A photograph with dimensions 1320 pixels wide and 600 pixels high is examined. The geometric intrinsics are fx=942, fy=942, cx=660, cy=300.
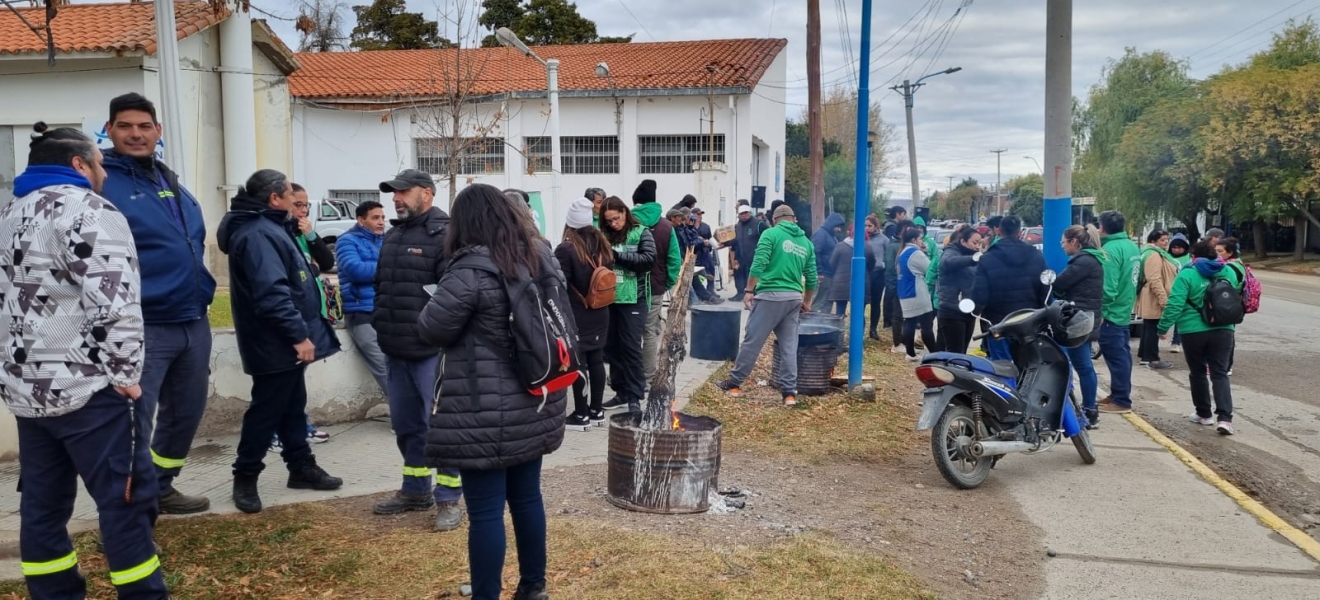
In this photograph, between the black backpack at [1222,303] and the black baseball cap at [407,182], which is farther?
the black backpack at [1222,303]

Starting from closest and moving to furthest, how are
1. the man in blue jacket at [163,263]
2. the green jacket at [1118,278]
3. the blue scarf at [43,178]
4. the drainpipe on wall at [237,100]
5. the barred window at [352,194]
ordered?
the blue scarf at [43,178]
the man in blue jacket at [163,263]
the green jacket at [1118,278]
the drainpipe on wall at [237,100]
the barred window at [352,194]

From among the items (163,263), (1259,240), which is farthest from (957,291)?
(1259,240)

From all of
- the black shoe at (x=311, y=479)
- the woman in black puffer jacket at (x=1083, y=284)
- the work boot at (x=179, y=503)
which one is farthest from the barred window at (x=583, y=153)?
the work boot at (x=179, y=503)

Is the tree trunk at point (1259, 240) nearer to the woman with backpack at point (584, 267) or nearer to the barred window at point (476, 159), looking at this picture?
the barred window at point (476, 159)

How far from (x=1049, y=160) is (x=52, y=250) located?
8945mm

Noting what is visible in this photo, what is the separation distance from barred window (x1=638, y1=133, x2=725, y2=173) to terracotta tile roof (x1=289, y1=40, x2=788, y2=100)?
1589 millimetres

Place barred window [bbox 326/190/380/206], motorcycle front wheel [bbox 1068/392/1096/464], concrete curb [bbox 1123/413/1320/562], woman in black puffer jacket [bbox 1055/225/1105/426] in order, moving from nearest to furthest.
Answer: concrete curb [bbox 1123/413/1320/562], motorcycle front wheel [bbox 1068/392/1096/464], woman in black puffer jacket [bbox 1055/225/1105/426], barred window [bbox 326/190/380/206]

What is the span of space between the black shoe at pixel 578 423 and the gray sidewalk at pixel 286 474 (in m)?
0.09

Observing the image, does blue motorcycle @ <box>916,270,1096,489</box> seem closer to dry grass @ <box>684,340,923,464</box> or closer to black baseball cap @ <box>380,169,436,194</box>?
dry grass @ <box>684,340,923,464</box>

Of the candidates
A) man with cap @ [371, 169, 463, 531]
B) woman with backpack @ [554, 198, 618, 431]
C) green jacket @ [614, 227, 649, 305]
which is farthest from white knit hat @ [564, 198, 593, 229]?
man with cap @ [371, 169, 463, 531]

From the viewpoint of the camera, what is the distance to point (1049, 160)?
9672 millimetres

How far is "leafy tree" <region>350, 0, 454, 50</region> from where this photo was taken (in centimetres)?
4267

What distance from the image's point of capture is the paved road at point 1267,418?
6891 mm

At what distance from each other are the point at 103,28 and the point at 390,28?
90.4ft
